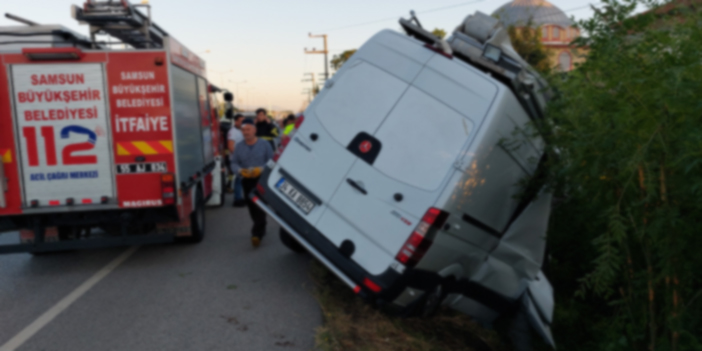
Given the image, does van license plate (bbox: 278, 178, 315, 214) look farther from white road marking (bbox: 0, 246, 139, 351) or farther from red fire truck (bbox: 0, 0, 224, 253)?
white road marking (bbox: 0, 246, 139, 351)

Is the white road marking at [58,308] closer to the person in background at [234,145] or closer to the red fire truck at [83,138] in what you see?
the red fire truck at [83,138]

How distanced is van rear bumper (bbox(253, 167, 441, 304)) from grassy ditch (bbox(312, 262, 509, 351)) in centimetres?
31

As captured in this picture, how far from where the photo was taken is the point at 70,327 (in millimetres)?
4945

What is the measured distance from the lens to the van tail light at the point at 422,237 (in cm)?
457

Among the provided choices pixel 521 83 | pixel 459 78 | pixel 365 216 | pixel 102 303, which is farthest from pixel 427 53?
pixel 102 303

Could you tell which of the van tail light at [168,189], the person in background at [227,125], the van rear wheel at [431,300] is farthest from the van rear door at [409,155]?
the person in background at [227,125]

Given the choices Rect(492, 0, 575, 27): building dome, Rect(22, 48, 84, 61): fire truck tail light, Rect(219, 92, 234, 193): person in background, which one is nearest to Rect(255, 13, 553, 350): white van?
Rect(492, 0, 575, 27): building dome

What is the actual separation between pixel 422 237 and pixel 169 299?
2.76 m

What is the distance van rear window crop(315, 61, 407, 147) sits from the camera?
509 cm

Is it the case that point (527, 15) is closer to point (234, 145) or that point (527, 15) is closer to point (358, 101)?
point (234, 145)

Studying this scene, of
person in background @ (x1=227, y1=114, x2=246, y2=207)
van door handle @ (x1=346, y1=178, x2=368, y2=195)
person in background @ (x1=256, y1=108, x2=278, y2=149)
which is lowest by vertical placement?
person in background @ (x1=227, y1=114, x2=246, y2=207)

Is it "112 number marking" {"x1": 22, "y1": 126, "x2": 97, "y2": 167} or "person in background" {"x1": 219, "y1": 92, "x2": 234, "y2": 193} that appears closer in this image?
"112 number marking" {"x1": 22, "y1": 126, "x2": 97, "y2": 167}

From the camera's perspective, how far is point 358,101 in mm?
5223

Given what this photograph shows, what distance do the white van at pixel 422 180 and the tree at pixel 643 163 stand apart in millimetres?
684
